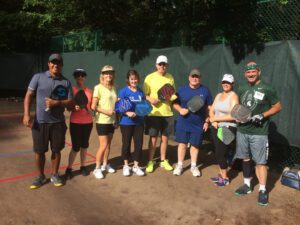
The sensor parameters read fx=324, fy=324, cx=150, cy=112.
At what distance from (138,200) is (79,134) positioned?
1354 mm

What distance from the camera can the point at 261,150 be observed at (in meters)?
4.35

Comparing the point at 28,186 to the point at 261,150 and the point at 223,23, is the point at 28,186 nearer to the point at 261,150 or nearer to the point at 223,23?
the point at 261,150

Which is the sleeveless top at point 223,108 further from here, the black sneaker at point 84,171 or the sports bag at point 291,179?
the black sneaker at point 84,171

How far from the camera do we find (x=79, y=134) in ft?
16.1

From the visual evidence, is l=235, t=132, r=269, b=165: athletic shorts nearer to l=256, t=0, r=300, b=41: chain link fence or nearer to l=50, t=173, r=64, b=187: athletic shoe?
l=256, t=0, r=300, b=41: chain link fence

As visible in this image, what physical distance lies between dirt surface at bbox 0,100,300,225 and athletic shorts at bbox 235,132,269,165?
2.00 ft

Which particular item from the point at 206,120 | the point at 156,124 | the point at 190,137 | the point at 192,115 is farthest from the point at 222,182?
the point at 156,124

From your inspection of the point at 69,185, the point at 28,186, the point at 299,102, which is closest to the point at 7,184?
the point at 28,186

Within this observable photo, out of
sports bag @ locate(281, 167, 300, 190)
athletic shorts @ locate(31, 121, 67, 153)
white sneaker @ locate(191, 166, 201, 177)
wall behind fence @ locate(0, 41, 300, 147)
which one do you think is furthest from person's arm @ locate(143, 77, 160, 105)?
sports bag @ locate(281, 167, 300, 190)

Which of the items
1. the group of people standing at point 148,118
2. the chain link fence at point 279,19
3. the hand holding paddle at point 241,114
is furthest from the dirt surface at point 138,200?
the chain link fence at point 279,19

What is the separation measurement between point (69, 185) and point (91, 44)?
8338 mm

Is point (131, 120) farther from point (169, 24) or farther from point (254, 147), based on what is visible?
point (169, 24)

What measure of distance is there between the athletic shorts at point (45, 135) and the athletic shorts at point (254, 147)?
2541 mm

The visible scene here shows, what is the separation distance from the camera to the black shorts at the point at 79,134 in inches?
193
